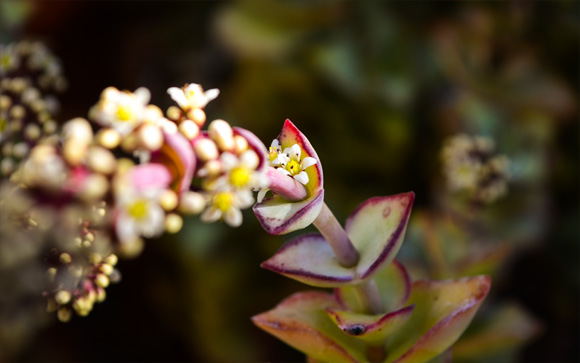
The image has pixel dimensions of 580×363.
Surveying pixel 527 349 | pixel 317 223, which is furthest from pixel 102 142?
pixel 527 349

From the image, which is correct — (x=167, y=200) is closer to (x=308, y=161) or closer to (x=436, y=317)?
(x=308, y=161)

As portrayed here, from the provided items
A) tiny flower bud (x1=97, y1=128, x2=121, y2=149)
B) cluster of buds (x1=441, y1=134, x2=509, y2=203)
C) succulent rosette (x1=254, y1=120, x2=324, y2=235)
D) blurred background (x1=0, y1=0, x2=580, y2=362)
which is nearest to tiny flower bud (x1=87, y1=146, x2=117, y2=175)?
tiny flower bud (x1=97, y1=128, x2=121, y2=149)

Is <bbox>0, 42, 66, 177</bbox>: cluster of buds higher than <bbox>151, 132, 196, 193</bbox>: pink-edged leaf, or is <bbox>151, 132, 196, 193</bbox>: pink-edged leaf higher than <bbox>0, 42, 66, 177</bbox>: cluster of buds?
<bbox>0, 42, 66, 177</bbox>: cluster of buds

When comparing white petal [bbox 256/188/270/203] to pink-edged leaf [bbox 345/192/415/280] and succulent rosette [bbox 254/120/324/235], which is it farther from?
pink-edged leaf [bbox 345/192/415/280]

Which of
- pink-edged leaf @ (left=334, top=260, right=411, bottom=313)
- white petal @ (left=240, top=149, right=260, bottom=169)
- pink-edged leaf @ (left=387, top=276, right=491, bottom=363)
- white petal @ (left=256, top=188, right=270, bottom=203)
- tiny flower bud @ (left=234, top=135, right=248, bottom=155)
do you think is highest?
tiny flower bud @ (left=234, top=135, right=248, bottom=155)

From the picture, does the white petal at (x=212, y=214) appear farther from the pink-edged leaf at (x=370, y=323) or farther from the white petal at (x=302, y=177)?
the pink-edged leaf at (x=370, y=323)

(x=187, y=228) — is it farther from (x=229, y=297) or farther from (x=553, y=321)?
(x=553, y=321)

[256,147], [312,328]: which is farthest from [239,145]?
[312,328]
